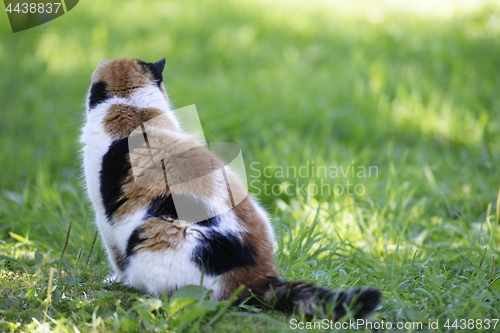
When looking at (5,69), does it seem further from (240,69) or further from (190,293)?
(190,293)

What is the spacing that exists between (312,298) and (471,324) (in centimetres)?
69

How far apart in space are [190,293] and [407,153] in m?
2.91

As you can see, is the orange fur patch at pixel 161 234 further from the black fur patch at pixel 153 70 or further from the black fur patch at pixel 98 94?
the black fur patch at pixel 153 70

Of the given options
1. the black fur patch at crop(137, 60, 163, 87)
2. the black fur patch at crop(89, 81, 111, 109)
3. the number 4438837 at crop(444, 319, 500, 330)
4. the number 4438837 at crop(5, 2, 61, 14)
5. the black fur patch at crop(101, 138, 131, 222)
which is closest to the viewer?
the number 4438837 at crop(444, 319, 500, 330)

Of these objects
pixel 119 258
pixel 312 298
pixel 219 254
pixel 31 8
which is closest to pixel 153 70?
pixel 119 258

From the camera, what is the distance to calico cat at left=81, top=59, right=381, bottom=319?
7.15 feet

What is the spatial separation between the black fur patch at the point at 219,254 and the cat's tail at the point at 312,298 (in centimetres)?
14

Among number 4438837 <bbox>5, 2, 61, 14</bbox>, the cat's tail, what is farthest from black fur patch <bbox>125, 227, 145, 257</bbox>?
number 4438837 <bbox>5, 2, 61, 14</bbox>

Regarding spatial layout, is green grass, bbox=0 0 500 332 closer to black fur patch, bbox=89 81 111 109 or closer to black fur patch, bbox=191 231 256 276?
black fur patch, bbox=191 231 256 276

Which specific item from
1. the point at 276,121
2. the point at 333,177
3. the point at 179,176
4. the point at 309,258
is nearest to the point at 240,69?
the point at 276,121

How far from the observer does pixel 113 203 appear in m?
2.37

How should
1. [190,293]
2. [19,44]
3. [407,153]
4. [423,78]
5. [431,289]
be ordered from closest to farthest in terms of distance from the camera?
[190,293] → [431,289] → [407,153] → [423,78] → [19,44]

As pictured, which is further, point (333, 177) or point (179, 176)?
point (333, 177)

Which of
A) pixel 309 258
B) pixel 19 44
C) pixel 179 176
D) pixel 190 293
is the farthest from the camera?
pixel 19 44
